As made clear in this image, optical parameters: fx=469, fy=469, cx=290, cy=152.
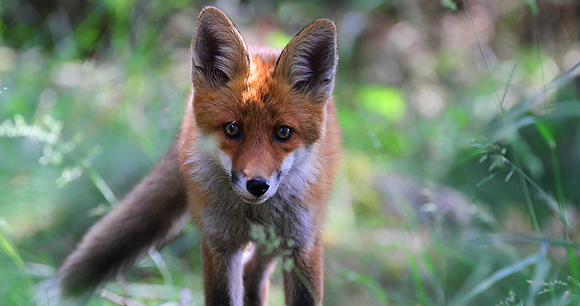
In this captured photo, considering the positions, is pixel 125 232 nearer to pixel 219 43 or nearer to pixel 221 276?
pixel 221 276

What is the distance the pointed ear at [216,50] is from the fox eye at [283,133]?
0.33 metres

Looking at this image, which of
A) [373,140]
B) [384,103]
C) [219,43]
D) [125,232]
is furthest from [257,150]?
[384,103]

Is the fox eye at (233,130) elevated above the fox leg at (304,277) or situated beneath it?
elevated above

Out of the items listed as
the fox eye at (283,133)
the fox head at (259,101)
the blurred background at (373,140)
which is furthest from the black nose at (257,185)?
the blurred background at (373,140)

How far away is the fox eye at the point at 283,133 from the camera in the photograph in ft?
6.28

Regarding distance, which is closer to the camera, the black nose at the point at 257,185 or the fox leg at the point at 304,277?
the black nose at the point at 257,185

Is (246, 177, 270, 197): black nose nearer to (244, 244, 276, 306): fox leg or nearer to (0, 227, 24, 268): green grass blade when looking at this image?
(244, 244, 276, 306): fox leg

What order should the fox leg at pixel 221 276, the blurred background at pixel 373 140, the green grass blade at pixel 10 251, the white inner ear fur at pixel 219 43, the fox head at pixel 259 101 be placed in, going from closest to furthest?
1. the fox head at pixel 259 101
2. the white inner ear fur at pixel 219 43
3. the fox leg at pixel 221 276
4. the green grass blade at pixel 10 251
5. the blurred background at pixel 373 140

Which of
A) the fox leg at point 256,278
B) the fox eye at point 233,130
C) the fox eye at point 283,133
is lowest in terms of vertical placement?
the fox leg at point 256,278

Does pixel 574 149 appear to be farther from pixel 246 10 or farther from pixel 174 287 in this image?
pixel 246 10

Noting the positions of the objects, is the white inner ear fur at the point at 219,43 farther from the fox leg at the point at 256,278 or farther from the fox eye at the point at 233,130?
the fox leg at the point at 256,278

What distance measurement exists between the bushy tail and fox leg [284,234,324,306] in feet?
2.74

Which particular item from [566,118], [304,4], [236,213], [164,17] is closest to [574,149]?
[566,118]

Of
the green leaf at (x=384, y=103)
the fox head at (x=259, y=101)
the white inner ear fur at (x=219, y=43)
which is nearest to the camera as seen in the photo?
the fox head at (x=259, y=101)
